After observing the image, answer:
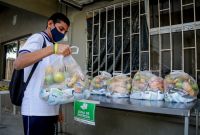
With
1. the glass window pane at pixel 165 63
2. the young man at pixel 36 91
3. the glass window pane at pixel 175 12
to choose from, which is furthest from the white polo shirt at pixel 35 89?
the glass window pane at pixel 175 12

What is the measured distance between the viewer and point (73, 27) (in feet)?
13.1

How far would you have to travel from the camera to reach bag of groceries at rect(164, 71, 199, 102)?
2109 millimetres

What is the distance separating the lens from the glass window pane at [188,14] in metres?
2.72

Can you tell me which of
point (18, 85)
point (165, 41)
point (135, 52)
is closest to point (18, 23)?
point (135, 52)

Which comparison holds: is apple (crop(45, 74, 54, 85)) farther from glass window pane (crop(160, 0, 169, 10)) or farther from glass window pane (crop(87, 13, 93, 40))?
glass window pane (crop(87, 13, 93, 40))

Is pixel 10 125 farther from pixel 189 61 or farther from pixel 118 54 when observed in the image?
pixel 189 61

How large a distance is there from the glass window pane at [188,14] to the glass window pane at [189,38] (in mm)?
138

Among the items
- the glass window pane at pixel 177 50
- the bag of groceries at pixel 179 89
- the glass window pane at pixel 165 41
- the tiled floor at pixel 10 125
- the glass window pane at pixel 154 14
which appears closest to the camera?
the bag of groceries at pixel 179 89

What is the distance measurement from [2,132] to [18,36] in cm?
239

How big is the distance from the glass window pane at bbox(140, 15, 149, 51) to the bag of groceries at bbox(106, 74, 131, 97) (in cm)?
63

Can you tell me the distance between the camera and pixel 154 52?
3.01 m

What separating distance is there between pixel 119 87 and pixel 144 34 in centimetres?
91

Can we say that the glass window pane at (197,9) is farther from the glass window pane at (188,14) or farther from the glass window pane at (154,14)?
the glass window pane at (154,14)

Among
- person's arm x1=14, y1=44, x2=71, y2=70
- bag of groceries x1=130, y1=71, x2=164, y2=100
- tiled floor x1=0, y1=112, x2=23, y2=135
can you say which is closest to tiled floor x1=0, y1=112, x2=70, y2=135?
tiled floor x1=0, y1=112, x2=23, y2=135
